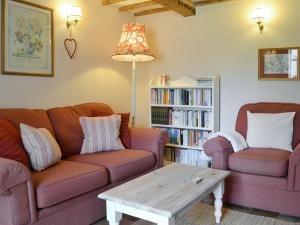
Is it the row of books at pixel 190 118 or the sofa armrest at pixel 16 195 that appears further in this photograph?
the row of books at pixel 190 118

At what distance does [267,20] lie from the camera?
11.0ft

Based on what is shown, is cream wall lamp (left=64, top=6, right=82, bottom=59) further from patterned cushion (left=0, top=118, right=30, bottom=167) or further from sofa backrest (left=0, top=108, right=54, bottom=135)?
patterned cushion (left=0, top=118, right=30, bottom=167)

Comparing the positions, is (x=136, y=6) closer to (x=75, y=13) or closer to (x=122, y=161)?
(x=75, y=13)

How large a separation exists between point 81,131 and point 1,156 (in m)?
0.97

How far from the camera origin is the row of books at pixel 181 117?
11.7 feet

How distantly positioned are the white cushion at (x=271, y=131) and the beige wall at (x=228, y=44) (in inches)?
18.5

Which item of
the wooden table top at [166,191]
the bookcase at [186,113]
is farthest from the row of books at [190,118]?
the wooden table top at [166,191]

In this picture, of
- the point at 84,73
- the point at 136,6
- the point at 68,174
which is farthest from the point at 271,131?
the point at 136,6

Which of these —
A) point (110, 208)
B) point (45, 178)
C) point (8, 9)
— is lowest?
point (110, 208)

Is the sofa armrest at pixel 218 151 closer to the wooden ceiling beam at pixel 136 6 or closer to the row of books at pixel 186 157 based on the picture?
the row of books at pixel 186 157

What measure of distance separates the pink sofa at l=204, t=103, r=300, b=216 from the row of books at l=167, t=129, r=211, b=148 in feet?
2.69

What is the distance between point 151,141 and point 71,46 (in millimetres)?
1379

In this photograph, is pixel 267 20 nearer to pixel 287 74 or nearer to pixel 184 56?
pixel 287 74

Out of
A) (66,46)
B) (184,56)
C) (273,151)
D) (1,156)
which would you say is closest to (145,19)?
(184,56)
